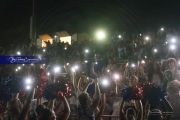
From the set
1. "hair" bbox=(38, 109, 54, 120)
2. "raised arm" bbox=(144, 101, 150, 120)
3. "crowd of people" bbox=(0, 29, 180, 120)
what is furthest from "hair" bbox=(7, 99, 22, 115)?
"raised arm" bbox=(144, 101, 150, 120)

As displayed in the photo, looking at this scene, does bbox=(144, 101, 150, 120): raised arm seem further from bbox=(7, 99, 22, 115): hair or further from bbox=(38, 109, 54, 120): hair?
bbox=(7, 99, 22, 115): hair

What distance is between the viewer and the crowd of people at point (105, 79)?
229 inches

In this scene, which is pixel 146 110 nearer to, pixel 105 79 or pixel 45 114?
pixel 45 114

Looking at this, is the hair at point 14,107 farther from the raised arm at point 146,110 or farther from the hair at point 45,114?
the raised arm at point 146,110

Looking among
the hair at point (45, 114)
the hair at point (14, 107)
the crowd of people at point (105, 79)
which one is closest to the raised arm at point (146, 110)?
the crowd of people at point (105, 79)

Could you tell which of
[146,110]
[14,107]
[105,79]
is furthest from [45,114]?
[105,79]

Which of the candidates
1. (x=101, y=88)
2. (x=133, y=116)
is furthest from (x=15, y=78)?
(x=133, y=116)

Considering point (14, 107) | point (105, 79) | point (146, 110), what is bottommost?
point (146, 110)

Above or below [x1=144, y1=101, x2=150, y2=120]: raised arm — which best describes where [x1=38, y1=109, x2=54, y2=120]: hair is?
above

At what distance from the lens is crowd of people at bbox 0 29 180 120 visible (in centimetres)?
582

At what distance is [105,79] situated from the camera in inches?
346

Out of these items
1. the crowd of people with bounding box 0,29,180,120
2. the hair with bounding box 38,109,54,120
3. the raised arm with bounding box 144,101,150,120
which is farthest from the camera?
the raised arm with bounding box 144,101,150,120

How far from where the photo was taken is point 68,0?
3250 centimetres

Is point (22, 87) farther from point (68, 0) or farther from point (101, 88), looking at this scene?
point (68, 0)
